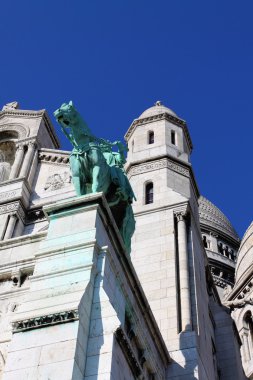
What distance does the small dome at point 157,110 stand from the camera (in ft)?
79.2

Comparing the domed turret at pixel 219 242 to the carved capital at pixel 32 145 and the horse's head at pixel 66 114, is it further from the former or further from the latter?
the horse's head at pixel 66 114

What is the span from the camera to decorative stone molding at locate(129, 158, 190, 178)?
21.4 meters

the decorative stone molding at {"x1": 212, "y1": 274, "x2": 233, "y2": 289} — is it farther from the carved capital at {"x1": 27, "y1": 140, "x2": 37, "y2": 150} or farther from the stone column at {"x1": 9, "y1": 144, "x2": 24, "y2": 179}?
the stone column at {"x1": 9, "y1": 144, "x2": 24, "y2": 179}

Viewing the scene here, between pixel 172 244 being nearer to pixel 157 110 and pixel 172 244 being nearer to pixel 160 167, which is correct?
pixel 160 167

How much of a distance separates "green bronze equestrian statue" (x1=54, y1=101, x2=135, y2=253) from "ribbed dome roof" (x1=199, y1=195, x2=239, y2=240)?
37.8 metres

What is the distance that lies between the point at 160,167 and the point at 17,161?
5626mm

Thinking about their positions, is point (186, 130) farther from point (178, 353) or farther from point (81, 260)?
point (81, 260)

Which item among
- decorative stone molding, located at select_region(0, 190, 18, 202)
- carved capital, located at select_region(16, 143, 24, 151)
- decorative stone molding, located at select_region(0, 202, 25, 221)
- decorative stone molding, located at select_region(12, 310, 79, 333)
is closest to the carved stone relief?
carved capital, located at select_region(16, 143, 24, 151)

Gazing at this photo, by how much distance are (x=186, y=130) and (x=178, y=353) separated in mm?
10752

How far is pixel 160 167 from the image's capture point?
70.1ft

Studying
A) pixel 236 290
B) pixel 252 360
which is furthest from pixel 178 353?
pixel 236 290

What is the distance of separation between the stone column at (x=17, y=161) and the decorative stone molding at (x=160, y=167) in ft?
14.2

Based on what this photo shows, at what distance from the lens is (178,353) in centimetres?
1468

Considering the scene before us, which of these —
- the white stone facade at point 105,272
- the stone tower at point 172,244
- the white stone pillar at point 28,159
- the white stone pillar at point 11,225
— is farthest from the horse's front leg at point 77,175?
the white stone pillar at point 28,159
